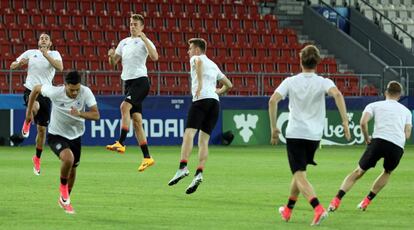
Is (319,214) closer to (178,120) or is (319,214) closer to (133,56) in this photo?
(133,56)

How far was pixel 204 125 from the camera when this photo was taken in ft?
57.2

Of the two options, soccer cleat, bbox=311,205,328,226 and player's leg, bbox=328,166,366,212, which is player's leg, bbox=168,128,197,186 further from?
soccer cleat, bbox=311,205,328,226

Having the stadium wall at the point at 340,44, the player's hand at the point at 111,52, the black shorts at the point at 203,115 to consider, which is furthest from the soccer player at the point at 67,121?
the stadium wall at the point at 340,44

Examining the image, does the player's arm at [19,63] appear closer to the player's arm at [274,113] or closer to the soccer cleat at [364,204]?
the soccer cleat at [364,204]

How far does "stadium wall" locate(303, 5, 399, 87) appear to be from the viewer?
39.4 m

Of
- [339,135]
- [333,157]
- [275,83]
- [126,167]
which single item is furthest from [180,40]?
[126,167]

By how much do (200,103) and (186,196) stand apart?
1.63 m

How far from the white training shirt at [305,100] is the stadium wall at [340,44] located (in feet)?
86.2

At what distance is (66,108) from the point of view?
13.6m

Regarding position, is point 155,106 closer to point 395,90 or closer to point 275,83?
point 275,83

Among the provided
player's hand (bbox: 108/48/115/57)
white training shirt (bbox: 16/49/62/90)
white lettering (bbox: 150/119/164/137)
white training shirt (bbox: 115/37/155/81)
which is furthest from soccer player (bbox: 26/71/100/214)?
white lettering (bbox: 150/119/164/137)

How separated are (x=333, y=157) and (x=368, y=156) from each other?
14.2 m

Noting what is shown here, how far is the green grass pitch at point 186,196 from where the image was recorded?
502 inches

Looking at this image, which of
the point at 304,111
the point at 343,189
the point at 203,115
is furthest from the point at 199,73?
the point at 304,111
